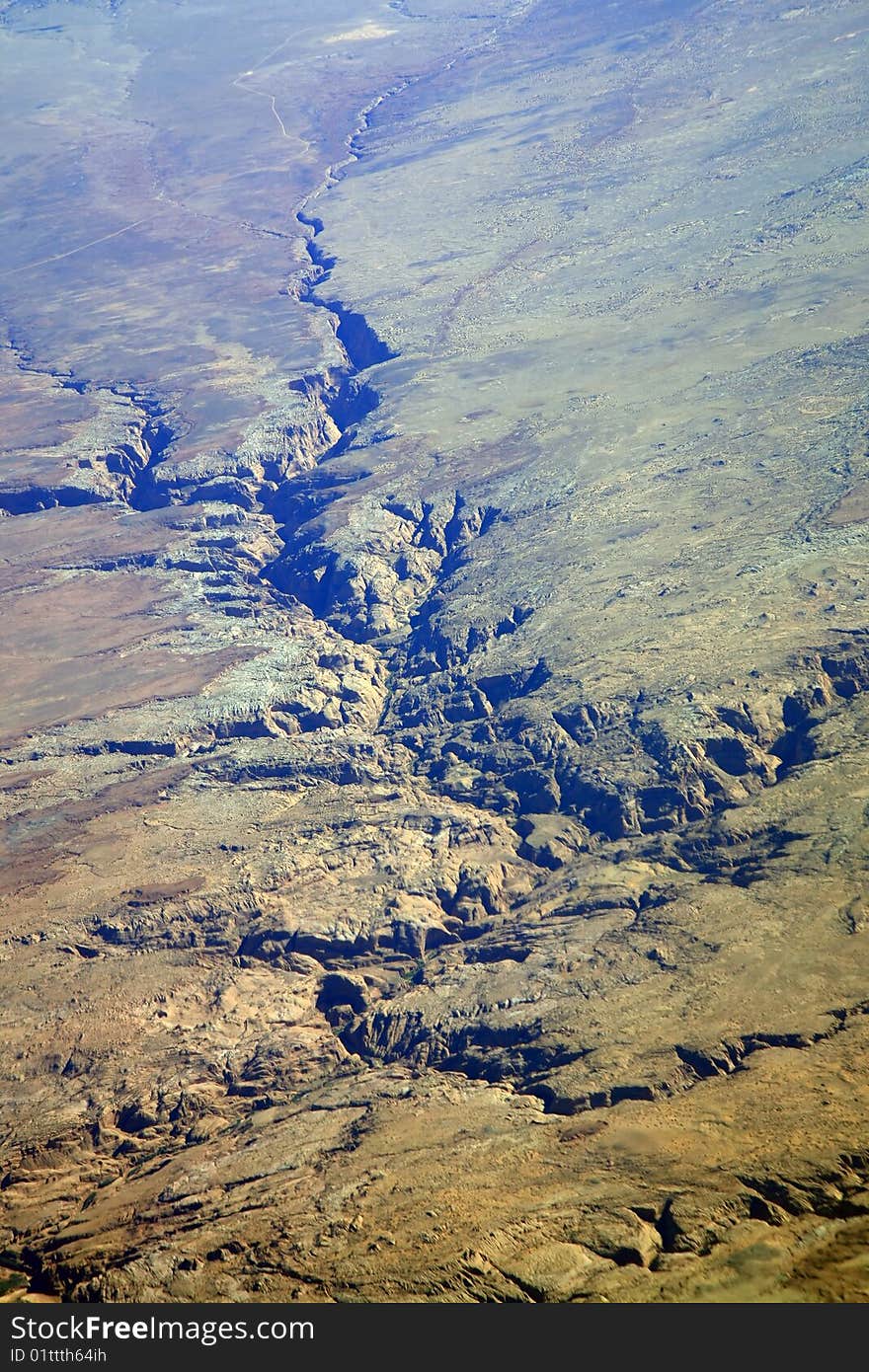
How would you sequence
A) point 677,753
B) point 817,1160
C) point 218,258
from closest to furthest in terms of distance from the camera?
1. point 817,1160
2. point 677,753
3. point 218,258

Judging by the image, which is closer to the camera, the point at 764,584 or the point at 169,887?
the point at 169,887

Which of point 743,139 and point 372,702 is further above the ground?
point 743,139

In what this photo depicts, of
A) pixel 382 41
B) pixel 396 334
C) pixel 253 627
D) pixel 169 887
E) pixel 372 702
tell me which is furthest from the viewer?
pixel 382 41

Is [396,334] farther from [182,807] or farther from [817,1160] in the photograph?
[817,1160]

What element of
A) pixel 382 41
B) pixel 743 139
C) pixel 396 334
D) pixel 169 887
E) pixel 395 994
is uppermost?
pixel 382 41

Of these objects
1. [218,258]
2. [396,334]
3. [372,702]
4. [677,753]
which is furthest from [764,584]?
[218,258]

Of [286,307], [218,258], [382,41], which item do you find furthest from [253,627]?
[382,41]
